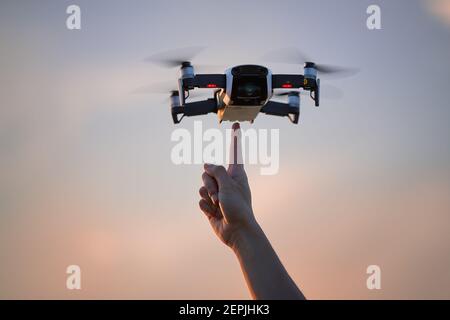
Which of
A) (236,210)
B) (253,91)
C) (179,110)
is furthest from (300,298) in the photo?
(179,110)

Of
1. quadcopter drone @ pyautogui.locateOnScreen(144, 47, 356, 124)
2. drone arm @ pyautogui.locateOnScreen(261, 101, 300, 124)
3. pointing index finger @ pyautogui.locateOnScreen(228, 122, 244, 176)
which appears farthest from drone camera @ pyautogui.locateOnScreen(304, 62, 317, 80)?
pointing index finger @ pyautogui.locateOnScreen(228, 122, 244, 176)

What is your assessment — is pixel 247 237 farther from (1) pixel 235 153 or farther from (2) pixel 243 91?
(2) pixel 243 91

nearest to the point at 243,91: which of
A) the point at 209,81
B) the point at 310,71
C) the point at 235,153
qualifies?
the point at 209,81

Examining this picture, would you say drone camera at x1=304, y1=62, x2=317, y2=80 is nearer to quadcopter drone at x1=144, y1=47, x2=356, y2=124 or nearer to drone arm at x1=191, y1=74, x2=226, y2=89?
quadcopter drone at x1=144, y1=47, x2=356, y2=124

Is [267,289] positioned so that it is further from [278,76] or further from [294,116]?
[294,116]

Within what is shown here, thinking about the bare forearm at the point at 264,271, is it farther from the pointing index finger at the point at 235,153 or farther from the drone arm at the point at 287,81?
the drone arm at the point at 287,81
